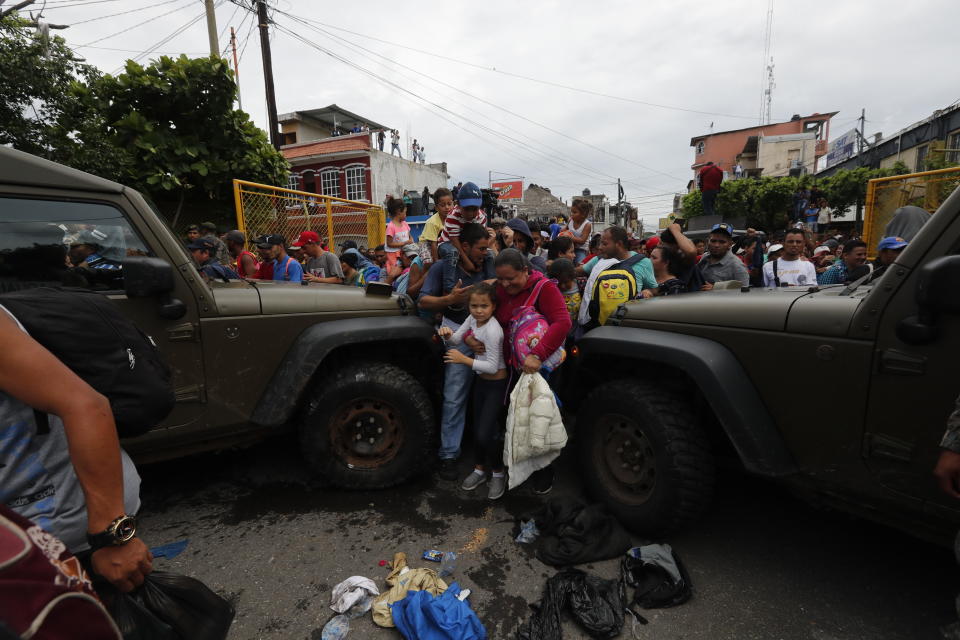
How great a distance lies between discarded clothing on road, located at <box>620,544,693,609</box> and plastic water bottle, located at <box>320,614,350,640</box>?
1.34 meters

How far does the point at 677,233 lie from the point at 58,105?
9353 mm

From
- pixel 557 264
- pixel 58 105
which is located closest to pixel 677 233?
pixel 557 264

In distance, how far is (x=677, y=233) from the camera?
396 cm

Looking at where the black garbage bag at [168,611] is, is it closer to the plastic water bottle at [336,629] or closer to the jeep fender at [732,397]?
the plastic water bottle at [336,629]

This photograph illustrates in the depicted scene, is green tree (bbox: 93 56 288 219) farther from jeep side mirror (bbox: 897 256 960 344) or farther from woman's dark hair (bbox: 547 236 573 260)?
jeep side mirror (bbox: 897 256 960 344)

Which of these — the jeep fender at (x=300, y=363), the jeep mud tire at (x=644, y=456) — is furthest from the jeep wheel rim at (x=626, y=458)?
the jeep fender at (x=300, y=363)

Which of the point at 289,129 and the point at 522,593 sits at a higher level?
the point at 289,129

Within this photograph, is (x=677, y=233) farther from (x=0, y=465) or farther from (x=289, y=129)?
(x=289, y=129)

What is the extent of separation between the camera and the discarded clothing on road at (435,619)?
191cm

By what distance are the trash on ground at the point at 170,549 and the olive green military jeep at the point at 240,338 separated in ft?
1.68

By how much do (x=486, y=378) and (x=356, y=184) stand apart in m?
23.4

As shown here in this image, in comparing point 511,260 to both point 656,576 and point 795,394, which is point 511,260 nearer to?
point 795,394

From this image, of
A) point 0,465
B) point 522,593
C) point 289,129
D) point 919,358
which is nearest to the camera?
point 0,465

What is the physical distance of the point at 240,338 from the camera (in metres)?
2.64
